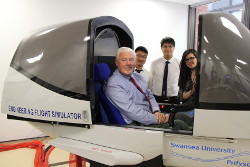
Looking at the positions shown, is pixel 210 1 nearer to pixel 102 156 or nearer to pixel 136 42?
pixel 136 42

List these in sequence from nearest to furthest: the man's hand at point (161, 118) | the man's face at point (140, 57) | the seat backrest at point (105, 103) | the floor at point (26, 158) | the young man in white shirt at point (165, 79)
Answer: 1. the seat backrest at point (105, 103)
2. the man's hand at point (161, 118)
3. the floor at point (26, 158)
4. the man's face at point (140, 57)
5. the young man in white shirt at point (165, 79)

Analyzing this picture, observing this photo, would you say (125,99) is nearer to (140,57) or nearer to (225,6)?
(140,57)

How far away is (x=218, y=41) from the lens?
1.42m

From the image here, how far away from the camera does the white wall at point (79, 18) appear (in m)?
3.75

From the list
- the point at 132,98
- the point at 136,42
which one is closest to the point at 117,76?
the point at 132,98

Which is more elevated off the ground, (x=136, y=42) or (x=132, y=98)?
(x=136, y=42)

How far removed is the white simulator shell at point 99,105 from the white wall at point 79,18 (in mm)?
1914

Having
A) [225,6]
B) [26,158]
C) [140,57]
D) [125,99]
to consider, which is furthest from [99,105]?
[225,6]

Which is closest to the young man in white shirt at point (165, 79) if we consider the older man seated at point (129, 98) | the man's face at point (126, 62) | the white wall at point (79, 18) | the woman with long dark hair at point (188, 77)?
the woman with long dark hair at point (188, 77)

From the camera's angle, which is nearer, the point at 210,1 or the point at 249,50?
the point at 249,50

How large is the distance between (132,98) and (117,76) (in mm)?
251

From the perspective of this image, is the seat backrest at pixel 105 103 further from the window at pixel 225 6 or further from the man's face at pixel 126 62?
the window at pixel 225 6

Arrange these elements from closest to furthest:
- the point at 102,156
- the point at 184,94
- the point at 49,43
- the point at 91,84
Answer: the point at 102,156 < the point at 91,84 < the point at 49,43 < the point at 184,94

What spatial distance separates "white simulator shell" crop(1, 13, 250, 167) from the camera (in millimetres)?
1367
